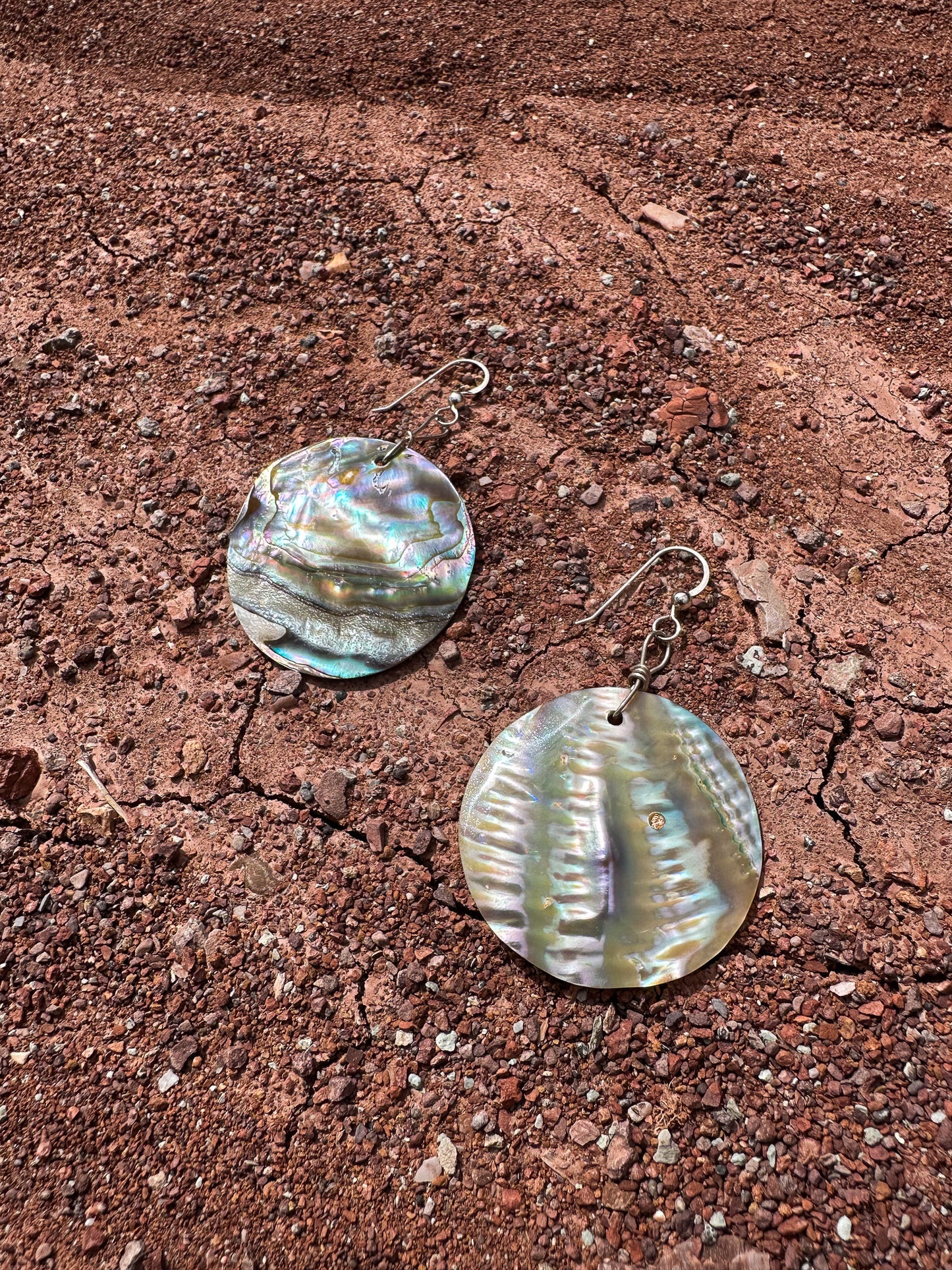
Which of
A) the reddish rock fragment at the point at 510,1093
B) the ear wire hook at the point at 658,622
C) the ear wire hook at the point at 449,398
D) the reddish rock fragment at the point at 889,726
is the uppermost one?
the ear wire hook at the point at 449,398

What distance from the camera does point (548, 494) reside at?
94.0 inches

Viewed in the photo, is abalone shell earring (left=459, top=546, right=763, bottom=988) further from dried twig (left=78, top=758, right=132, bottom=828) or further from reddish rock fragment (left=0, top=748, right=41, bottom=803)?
reddish rock fragment (left=0, top=748, right=41, bottom=803)

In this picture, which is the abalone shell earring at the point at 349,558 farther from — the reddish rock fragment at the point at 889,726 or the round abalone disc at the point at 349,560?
the reddish rock fragment at the point at 889,726

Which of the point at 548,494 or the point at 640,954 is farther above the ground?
the point at 548,494

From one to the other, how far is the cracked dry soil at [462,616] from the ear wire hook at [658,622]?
1.8 inches

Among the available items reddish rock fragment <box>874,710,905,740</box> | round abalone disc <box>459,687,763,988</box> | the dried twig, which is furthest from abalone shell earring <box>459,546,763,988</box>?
the dried twig

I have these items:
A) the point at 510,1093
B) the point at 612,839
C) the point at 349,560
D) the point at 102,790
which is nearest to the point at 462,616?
the point at 349,560

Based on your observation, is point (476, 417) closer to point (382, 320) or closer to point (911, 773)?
point (382, 320)

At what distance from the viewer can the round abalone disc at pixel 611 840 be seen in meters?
1.84

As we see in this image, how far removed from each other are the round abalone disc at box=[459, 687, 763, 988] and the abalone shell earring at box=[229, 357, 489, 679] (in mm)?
438

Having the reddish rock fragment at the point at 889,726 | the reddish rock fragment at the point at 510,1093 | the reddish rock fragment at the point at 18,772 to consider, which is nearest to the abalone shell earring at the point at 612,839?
the reddish rock fragment at the point at 510,1093

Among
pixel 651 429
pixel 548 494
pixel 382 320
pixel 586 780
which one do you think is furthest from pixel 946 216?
pixel 586 780

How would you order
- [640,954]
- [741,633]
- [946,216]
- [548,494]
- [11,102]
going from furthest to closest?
[11,102] → [946,216] → [548,494] → [741,633] → [640,954]

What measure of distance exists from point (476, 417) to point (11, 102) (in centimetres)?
250
